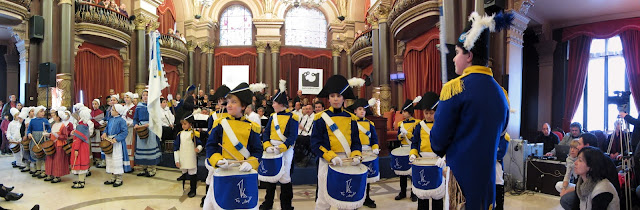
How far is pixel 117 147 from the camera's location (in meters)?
7.07

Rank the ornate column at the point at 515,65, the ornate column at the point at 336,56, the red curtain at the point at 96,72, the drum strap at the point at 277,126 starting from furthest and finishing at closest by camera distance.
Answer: the ornate column at the point at 336,56 → the red curtain at the point at 96,72 → the ornate column at the point at 515,65 → the drum strap at the point at 277,126

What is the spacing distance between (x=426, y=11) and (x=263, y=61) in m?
11.9

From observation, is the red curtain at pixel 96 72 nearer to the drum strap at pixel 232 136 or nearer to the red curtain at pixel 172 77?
the red curtain at pixel 172 77

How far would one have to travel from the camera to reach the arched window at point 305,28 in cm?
2075

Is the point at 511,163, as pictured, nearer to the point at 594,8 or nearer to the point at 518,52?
the point at 518,52

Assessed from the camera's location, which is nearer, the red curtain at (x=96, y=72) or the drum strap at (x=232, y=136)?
the drum strap at (x=232, y=136)

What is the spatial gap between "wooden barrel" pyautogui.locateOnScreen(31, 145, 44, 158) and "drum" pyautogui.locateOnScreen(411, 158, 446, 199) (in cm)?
727

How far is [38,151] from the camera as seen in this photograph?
716 cm

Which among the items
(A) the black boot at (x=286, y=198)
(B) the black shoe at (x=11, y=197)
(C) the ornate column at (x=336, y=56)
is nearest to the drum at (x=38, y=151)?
(B) the black shoe at (x=11, y=197)

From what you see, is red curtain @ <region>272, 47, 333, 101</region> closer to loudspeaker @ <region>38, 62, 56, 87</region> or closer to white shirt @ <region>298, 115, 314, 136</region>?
loudspeaker @ <region>38, 62, 56, 87</region>

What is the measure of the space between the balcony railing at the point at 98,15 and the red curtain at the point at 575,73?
48.3ft

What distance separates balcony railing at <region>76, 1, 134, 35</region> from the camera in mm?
11844

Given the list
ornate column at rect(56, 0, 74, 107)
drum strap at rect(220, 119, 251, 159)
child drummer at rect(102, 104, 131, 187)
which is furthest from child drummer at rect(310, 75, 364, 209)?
ornate column at rect(56, 0, 74, 107)

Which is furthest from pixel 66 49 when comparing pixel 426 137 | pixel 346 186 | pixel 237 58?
pixel 426 137
